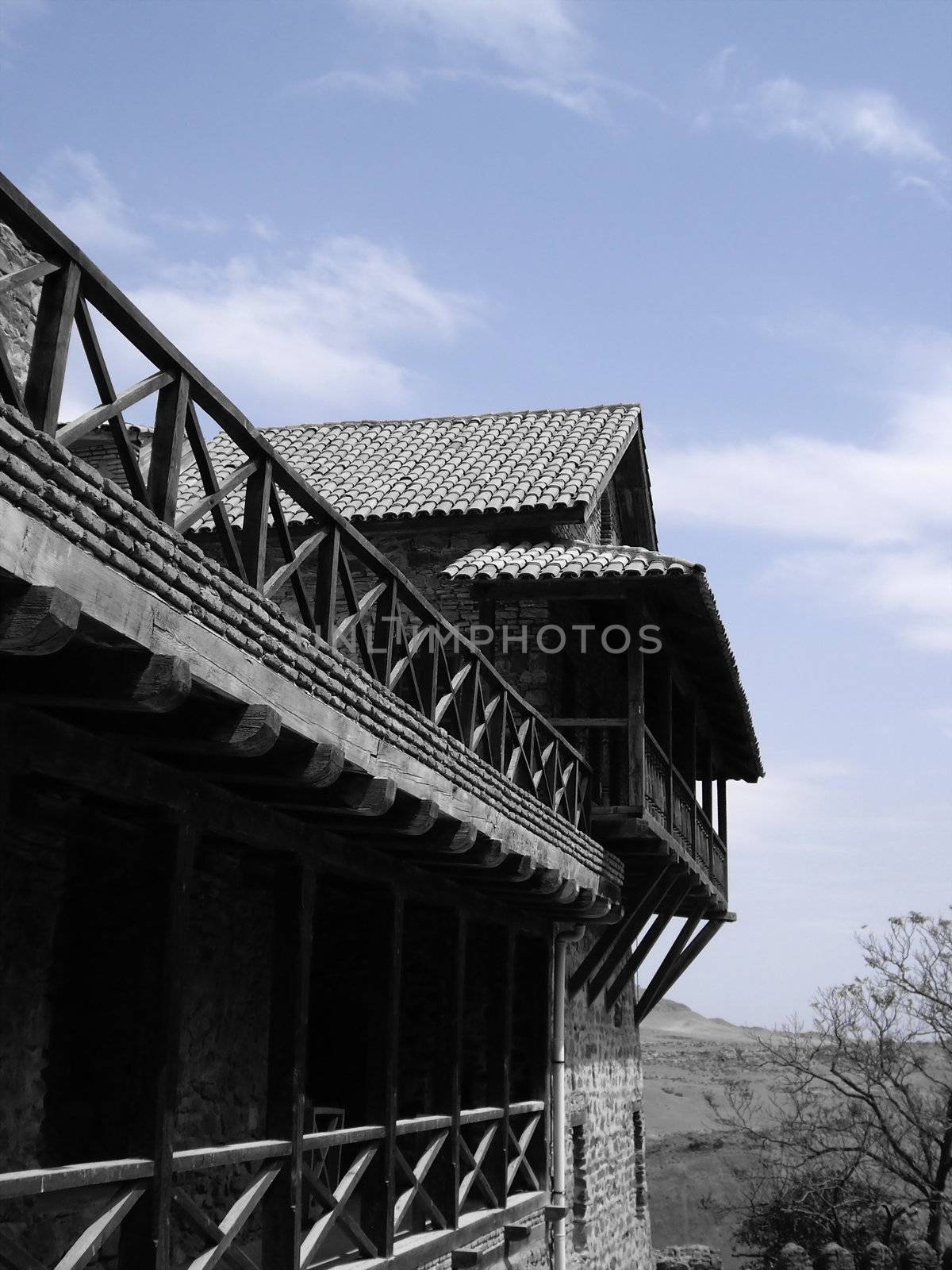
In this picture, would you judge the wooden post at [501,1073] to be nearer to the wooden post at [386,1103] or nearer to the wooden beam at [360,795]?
the wooden post at [386,1103]

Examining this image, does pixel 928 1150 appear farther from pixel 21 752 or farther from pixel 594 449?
pixel 21 752

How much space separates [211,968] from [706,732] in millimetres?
9756

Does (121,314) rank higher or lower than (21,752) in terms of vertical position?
higher

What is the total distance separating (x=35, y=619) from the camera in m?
3.55

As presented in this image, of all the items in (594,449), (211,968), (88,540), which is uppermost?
(594,449)

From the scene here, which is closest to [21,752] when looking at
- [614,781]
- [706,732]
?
[614,781]

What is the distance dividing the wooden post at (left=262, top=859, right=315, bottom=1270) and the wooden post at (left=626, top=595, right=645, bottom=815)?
18.0ft

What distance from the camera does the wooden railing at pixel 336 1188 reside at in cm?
521

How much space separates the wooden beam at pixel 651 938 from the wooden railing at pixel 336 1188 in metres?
3.24

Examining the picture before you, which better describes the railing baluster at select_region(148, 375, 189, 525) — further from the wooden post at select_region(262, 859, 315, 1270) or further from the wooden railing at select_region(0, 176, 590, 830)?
the wooden post at select_region(262, 859, 315, 1270)

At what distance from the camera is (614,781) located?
50.0ft

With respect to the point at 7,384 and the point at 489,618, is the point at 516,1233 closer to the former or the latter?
the point at 489,618

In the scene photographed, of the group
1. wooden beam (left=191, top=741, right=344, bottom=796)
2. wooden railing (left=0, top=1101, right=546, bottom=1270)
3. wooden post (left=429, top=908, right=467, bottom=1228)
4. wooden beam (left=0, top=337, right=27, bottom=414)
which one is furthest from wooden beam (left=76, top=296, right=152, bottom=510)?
wooden post (left=429, top=908, right=467, bottom=1228)

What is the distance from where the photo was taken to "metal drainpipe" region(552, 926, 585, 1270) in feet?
39.3
